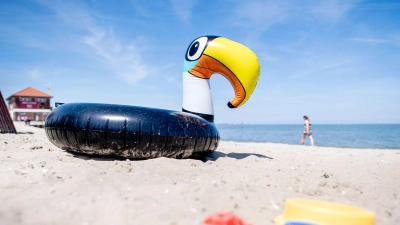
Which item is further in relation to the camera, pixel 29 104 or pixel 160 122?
pixel 29 104

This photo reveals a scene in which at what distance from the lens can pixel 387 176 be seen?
4.68 meters

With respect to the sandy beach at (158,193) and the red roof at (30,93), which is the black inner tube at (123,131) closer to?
the sandy beach at (158,193)

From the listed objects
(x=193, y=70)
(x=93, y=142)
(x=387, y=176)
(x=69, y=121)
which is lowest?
(x=387, y=176)

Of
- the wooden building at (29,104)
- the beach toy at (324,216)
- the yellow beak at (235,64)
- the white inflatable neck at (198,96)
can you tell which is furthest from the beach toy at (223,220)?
the wooden building at (29,104)

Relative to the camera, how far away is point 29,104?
43375 millimetres

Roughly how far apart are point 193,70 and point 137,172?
2.59m

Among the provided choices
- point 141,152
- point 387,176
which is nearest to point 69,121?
point 141,152

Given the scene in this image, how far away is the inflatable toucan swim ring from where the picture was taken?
4.18 meters

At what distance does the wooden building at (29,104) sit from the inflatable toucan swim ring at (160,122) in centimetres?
4488

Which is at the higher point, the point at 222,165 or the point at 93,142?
the point at 93,142

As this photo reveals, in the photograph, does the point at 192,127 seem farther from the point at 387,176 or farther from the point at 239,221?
the point at 387,176

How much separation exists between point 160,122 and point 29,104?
46.3 m

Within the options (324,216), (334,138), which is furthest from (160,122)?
(334,138)

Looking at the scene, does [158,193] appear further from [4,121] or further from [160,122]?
[4,121]
